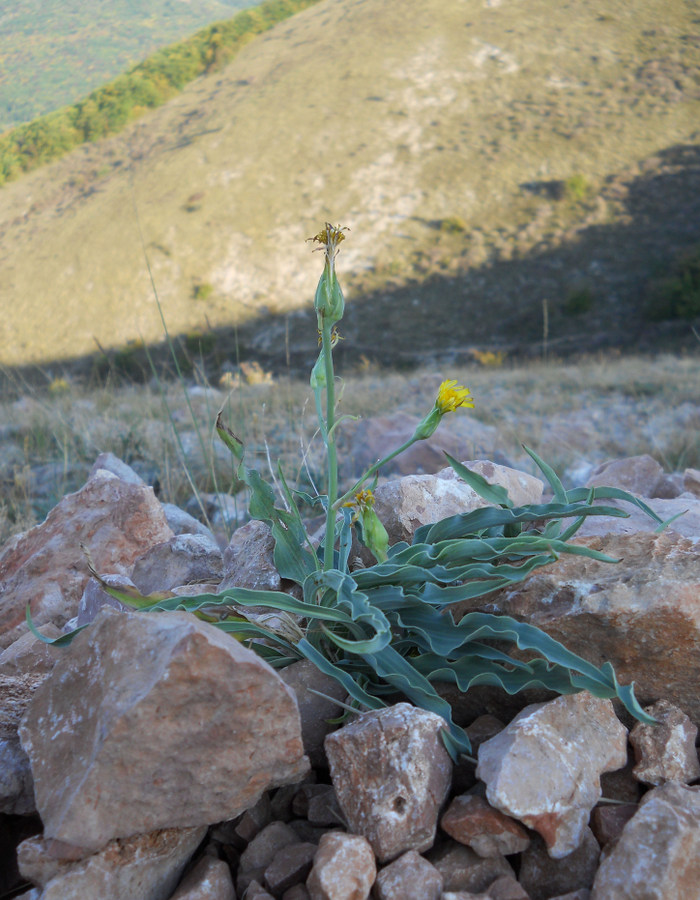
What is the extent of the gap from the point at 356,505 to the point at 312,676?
1.14 feet

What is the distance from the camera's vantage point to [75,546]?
218cm

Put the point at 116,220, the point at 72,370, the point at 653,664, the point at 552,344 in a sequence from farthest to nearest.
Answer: the point at 116,220
the point at 72,370
the point at 552,344
the point at 653,664

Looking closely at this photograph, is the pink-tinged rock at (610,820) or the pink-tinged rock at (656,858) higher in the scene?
the pink-tinged rock at (656,858)

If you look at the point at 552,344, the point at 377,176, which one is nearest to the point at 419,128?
the point at 377,176

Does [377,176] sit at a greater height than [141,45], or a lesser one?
lesser

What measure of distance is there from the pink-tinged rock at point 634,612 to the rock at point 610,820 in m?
0.25

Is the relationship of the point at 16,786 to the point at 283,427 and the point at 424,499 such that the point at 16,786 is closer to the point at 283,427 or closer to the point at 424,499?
the point at 424,499

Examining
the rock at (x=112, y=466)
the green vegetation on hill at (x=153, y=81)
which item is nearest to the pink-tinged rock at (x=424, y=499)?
the rock at (x=112, y=466)

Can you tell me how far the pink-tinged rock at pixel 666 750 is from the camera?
3.52 feet

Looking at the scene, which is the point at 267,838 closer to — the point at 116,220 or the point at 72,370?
the point at 72,370

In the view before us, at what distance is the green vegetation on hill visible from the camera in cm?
2338

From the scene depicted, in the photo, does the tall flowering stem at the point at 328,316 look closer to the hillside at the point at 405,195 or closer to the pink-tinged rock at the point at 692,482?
the pink-tinged rock at the point at 692,482

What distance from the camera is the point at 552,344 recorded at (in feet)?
64.6

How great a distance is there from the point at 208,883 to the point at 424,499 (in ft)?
3.33
